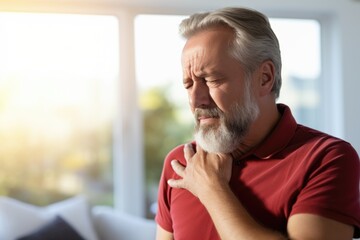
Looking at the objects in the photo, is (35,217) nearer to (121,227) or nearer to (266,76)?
(121,227)

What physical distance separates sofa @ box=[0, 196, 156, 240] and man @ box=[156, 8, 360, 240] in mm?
1443

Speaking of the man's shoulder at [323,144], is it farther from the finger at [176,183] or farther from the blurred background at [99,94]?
the blurred background at [99,94]

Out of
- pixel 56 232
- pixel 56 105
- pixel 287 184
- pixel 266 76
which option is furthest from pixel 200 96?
pixel 56 105

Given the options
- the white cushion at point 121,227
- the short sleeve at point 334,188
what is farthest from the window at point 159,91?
the short sleeve at point 334,188

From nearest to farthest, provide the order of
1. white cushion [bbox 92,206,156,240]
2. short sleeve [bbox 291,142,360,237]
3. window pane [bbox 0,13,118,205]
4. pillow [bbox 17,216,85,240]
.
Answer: short sleeve [bbox 291,142,360,237]
pillow [bbox 17,216,85,240]
white cushion [bbox 92,206,156,240]
window pane [bbox 0,13,118,205]

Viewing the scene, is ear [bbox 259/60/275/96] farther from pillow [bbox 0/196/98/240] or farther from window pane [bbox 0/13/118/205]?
window pane [bbox 0/13/118/205]

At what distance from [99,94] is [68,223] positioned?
0.91m

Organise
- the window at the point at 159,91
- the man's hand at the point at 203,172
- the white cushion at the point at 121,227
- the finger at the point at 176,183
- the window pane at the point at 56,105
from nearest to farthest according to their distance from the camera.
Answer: the man's hand at the point at 203,172
the finger at the point at 176,183
the white cushion at the point at 121,227
the window pane at the point at 56,105
the window at the point at 159,91

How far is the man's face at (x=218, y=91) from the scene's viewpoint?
1.29 m

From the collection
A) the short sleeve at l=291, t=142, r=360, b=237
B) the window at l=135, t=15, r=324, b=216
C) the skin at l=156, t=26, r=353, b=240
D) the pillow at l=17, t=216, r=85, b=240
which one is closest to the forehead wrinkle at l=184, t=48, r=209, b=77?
the skin at l=156, t=26, r=353, b=240

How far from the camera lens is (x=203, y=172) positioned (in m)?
1.30

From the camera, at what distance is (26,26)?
325cm

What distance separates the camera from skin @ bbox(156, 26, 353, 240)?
1150 millimetres

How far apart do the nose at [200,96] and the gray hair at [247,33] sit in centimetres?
11
